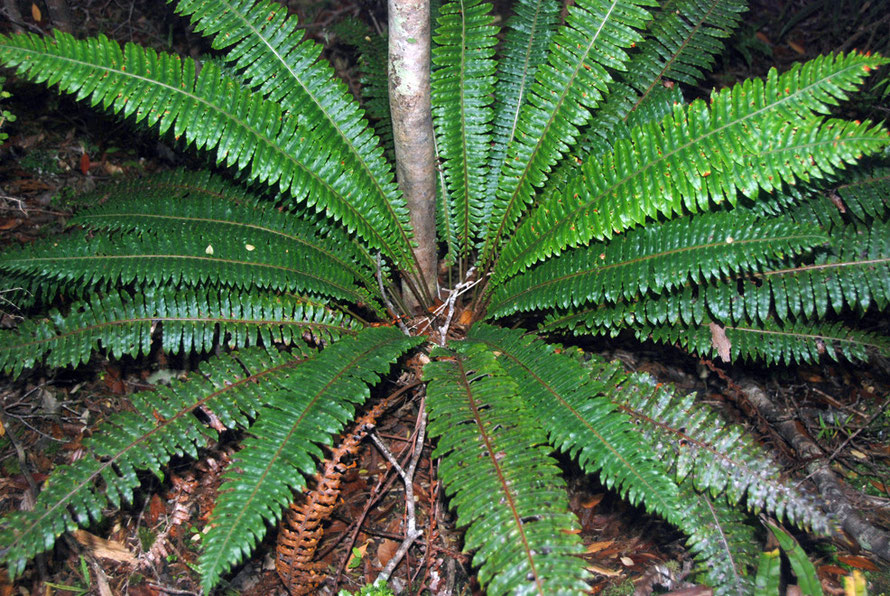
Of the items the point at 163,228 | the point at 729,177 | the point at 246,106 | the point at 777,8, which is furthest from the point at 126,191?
the point at 777,8

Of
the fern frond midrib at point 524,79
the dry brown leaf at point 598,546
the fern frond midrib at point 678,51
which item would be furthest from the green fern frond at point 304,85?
the dry brown leaf at point 598,546

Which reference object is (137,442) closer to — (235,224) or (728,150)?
(235,224)

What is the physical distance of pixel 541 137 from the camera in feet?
10.1

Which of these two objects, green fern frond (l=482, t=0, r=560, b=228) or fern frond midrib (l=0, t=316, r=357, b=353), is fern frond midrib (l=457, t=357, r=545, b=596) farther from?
green fern frond (l=482, t=0, r=560, b=228)

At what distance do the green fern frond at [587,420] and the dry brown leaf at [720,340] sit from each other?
1.88 ft

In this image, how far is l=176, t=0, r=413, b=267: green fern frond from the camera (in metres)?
2.83

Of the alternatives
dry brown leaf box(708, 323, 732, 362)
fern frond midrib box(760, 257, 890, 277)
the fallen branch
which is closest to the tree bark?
dry brown leaf box(708, 323, 732, 362)

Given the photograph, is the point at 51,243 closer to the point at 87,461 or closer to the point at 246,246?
the point at 246,246

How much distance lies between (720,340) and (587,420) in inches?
42.8

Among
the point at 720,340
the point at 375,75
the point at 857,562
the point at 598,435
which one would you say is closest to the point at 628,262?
the point at 720,340

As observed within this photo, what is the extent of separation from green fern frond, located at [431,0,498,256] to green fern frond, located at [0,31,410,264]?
55cm

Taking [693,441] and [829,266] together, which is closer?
[693,441]

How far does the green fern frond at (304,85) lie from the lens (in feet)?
9.30

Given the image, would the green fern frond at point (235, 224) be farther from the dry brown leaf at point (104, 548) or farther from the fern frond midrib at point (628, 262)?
the dry brown leaf at point (104, 548)
